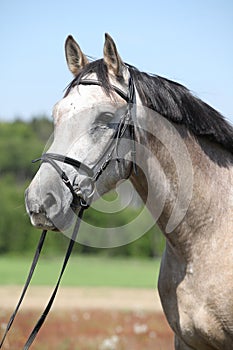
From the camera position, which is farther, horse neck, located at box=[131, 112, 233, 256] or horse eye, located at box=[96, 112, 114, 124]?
horse neck, located at box=[131, 112, 233, 256]

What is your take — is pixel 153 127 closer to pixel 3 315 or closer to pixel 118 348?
pixel 118 348

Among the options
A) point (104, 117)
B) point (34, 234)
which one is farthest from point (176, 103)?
point (34, 234)

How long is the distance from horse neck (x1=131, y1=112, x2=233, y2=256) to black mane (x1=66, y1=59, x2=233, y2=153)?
86 mm

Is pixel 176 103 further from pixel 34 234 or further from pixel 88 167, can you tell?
pixel 34 234

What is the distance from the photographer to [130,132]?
13.8 feet

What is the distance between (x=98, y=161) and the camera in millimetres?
4020

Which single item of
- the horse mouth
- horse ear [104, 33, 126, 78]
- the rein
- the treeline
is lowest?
the treeline

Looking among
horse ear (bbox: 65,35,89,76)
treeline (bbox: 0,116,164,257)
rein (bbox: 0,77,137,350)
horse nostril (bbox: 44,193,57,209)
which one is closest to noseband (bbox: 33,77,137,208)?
rein (bbox: 0,77,137,350)

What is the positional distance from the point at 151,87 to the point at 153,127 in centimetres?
26

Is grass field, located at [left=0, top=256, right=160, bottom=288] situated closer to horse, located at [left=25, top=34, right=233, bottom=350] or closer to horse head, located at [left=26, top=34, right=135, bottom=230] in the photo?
horse, located at [left=25, top=34, right=233, bottom=350]

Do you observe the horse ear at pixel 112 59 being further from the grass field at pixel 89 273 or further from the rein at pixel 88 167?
the grass field at pixel 89 273

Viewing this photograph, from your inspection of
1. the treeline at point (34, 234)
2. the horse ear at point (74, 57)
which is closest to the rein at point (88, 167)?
the horse ear at point (74, 57)

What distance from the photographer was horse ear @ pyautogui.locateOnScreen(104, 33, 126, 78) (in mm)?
4074

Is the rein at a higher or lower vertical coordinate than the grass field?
higher
